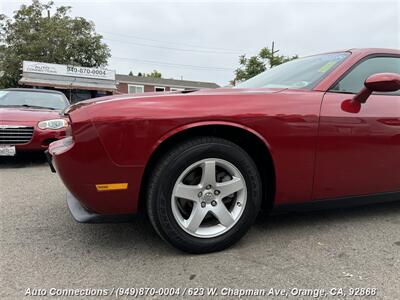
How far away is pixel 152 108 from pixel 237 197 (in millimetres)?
800

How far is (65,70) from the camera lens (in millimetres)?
24156

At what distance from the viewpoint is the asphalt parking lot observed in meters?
1.87

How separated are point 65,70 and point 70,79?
707 millimetres

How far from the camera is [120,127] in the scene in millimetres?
1942

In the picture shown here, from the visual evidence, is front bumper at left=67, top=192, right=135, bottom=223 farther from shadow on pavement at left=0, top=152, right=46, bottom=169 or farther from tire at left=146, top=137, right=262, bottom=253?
shadow on pavement at left=0, top=152, right=46, bottom=169

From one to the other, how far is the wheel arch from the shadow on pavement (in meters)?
3.74

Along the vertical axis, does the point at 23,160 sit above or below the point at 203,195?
below

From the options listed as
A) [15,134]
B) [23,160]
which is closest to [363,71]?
[15,134]

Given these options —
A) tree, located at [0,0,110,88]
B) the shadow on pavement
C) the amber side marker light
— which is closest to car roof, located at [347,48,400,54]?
the amber side marker light

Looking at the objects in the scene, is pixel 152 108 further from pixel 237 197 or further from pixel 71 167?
pixel 237 197

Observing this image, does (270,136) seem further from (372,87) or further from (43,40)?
(43,40)

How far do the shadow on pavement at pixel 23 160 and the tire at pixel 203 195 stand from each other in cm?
381

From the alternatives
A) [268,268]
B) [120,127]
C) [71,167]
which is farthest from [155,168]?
[268,268]

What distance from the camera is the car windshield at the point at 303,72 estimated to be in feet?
8.20
